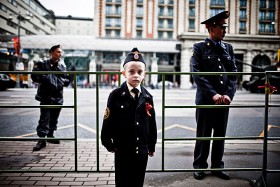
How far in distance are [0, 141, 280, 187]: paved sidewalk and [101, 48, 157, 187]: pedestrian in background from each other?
874mm

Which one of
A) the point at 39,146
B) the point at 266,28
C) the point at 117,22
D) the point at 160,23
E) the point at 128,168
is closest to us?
the point at 128,168

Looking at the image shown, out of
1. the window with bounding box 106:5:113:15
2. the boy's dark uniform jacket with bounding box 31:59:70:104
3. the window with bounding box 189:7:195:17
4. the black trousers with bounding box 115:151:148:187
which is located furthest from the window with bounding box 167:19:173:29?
the black trousers with bounding box 115:151:148:187

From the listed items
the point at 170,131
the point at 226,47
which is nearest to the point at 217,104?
the point at 226,47

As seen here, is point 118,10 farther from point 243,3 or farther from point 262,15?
point 262,15

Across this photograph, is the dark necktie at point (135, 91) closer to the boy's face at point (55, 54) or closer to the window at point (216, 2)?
the boy's face at point (55, 54)

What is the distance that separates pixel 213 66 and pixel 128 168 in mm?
1891

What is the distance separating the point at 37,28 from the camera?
3916 cm

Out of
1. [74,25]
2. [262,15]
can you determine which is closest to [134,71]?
[262,15]

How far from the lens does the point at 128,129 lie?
2256 millimetres

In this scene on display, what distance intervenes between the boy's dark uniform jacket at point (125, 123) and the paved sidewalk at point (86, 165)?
3.39 ft

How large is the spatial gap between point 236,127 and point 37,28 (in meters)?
39.4

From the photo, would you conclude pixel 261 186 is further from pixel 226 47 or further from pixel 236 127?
pixel 236 127

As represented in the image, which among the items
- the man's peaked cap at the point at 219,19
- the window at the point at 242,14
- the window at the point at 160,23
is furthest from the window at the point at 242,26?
the man's peaked cap at the point at 219,19

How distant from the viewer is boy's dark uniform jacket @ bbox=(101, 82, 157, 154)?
225 centimetres
